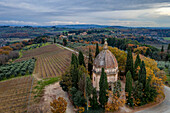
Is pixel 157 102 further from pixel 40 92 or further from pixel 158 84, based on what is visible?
pixel 40 92

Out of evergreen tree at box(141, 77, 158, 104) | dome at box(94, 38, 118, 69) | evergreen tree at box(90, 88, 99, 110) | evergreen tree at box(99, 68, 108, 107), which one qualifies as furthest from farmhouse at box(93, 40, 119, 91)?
evergreen tree at box(141, 77, 158, 104)

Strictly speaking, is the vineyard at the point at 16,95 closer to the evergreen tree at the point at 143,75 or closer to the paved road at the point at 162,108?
the evergreen tree at the point at 143,75

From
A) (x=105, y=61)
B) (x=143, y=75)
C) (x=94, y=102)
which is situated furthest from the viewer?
(x=105, y=61)

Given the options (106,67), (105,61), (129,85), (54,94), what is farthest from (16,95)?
(129,85)

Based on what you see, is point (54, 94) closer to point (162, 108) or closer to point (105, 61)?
point (105, 61)

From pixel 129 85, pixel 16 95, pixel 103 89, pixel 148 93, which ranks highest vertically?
pixel 129 85

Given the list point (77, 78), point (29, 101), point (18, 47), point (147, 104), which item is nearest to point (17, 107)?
point (29, 101)

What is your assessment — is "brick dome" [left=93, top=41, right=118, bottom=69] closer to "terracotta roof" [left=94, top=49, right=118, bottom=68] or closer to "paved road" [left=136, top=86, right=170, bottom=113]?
"terracotta roof" [left=94, top=49, right=118, bottom=68]
